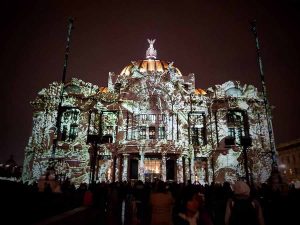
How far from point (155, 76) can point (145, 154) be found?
12399 millimetres

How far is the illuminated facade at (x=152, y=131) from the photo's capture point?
38375 millimetres

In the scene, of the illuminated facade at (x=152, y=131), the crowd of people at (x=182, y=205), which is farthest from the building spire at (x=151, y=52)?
the crowd of people at (x=182, y=205)

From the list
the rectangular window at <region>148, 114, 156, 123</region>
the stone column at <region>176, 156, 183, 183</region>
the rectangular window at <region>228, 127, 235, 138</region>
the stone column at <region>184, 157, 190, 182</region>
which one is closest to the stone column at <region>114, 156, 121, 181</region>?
the rectangular window at <region>148, 114, 156, 123</region>

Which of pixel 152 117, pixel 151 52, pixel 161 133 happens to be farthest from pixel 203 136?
pixel 151 52

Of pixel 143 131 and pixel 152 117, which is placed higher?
pixel 152 117

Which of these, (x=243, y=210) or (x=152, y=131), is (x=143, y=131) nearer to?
(x=152, y=131)

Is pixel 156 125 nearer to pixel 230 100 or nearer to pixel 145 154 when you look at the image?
pixel 145 154

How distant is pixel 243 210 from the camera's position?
559cm

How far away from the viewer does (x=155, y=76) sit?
42.6 m

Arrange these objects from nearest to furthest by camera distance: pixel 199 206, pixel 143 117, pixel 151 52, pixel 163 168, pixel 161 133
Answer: pixel 199 206 < pixel 163 168 < pixel 161 133 < pixel 143 117 < pixel 151 52

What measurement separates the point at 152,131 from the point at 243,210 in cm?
3652

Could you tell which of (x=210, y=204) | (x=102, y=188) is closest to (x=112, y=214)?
(x=102, y=188)

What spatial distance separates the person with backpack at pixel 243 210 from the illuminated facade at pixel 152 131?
3074 centimetres

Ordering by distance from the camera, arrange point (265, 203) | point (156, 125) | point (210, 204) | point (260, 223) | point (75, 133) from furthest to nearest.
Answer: point (75, 133), point (156, 125), point (210, 204), point (265, 203), point (260, 223)
